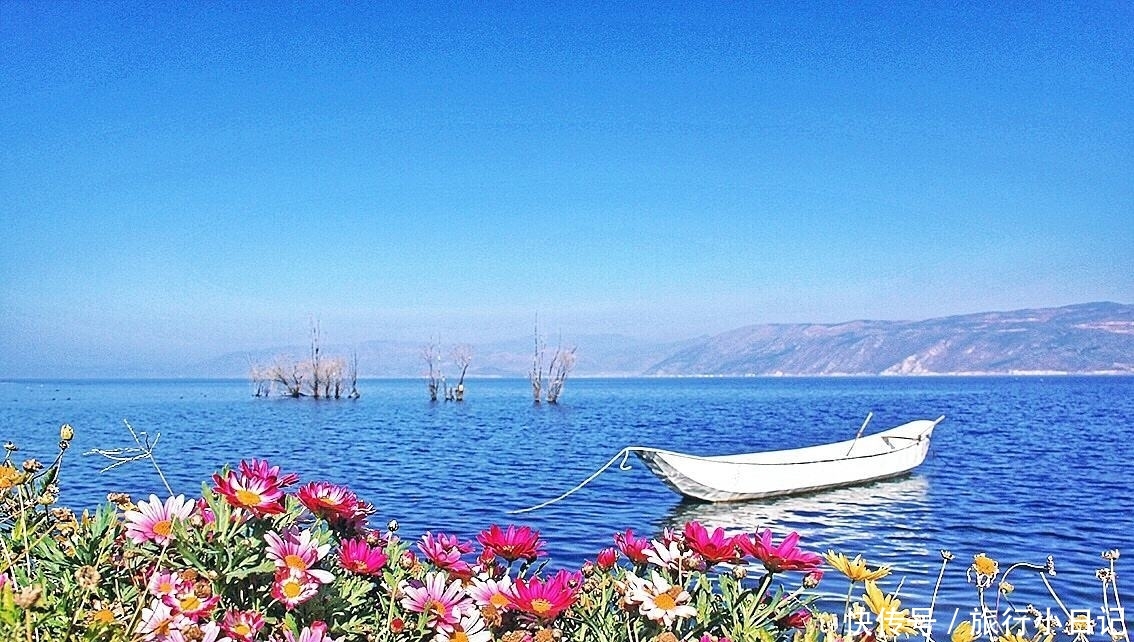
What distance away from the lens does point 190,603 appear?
7.07ft

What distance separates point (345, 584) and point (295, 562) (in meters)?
0.26

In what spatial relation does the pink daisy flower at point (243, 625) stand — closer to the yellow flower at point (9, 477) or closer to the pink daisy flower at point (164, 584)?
the pink daisy flower at point (164, 584)

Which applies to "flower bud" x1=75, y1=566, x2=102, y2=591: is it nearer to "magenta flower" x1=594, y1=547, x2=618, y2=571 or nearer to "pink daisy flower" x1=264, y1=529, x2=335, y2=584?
"pink daisy flower" x1=264, y1=529, x2=335, y2=584

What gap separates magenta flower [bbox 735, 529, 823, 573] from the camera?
2.36 metres

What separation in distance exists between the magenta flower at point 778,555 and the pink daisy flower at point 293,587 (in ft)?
3.47

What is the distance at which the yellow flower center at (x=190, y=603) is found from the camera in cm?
214

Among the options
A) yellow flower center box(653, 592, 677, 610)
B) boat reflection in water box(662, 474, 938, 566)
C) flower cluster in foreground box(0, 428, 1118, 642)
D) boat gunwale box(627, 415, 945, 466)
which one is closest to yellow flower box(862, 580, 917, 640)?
flower cluster in foreground box(0, 428, 1118, 642)

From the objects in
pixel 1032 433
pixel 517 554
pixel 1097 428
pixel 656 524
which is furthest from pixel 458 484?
pixel 1097 428

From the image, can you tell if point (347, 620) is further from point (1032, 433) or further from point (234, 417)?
point (234, 417)

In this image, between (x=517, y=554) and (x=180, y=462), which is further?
(x=180, y=462)

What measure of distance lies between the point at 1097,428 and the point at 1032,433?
5782mm

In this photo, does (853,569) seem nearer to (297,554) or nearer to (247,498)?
(297,554)

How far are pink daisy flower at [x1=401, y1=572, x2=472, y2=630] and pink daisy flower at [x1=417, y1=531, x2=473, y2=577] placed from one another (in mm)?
107

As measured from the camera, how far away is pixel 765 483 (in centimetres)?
1845
